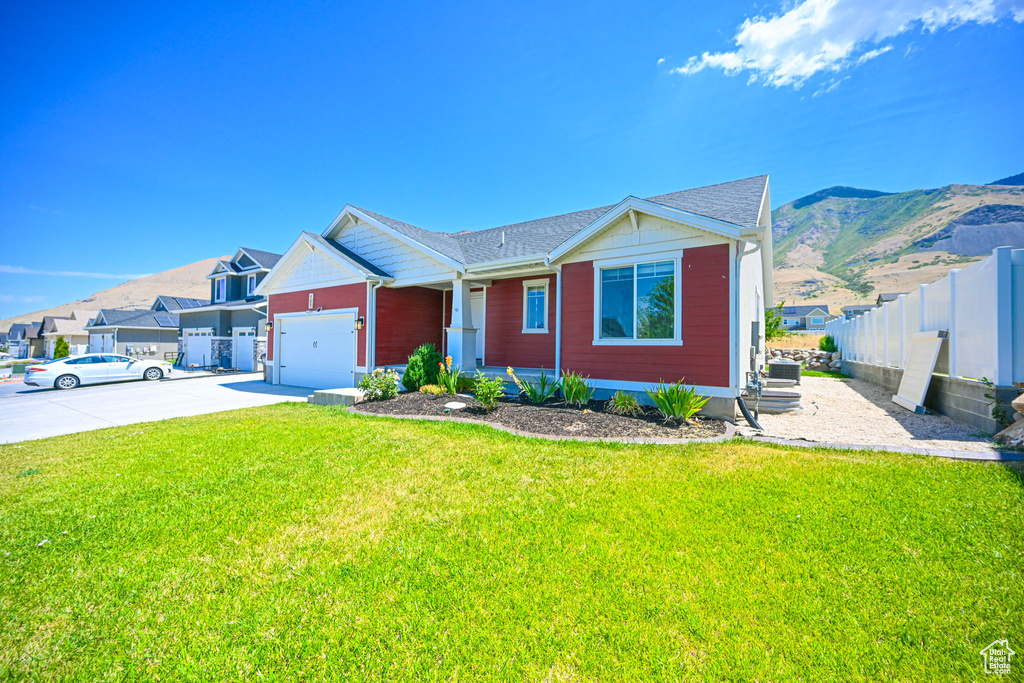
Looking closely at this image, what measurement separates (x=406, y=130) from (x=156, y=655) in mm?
16882

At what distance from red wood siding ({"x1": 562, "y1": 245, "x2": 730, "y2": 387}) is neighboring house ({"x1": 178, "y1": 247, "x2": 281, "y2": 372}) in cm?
2005

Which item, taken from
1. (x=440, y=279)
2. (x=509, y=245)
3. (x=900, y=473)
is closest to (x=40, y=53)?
(x=440, y=279)

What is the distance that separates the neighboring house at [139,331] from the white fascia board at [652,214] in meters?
34.9

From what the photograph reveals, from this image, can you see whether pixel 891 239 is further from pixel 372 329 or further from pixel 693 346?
pixel 372 329

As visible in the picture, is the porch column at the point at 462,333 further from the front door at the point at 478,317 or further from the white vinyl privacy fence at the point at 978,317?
the white vinyl privacy fence at the point at 978,317

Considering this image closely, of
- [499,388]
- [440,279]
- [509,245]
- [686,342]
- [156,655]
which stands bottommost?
[156,655]

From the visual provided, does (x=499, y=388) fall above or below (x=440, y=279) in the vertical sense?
below

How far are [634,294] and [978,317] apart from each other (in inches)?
228

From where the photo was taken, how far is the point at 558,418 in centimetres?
789

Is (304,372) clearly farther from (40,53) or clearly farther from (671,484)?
(671,484)

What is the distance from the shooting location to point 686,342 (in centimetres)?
836

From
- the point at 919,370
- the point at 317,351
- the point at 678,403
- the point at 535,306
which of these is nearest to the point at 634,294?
the point at 678,403

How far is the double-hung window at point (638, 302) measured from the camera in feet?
28.2

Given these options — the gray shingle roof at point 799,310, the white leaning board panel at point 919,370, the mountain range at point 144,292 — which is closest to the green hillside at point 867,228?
the gray shingle roof at point 799,310
